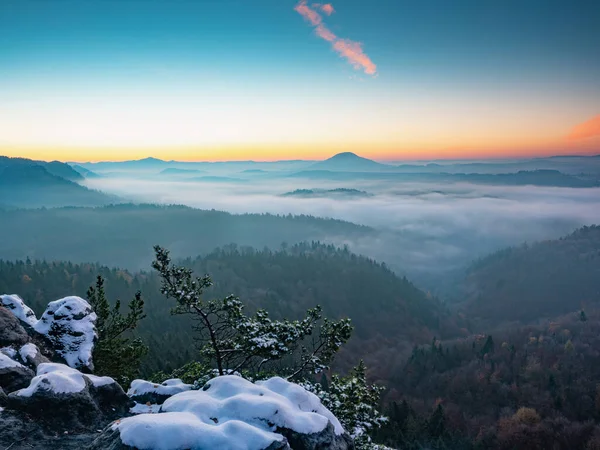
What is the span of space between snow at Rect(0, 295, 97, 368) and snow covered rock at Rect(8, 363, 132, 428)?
665 cm

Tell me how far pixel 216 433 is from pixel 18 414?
948cm

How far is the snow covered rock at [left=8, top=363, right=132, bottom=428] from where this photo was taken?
1423 cm

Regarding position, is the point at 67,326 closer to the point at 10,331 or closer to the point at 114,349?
the point at 10,331

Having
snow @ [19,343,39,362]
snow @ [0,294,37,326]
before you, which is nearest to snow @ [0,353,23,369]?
snow @ [19,343,39,362]

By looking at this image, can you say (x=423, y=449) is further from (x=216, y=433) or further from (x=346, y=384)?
(x=216, y=433)

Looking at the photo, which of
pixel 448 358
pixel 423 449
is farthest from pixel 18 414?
pixel 448 358

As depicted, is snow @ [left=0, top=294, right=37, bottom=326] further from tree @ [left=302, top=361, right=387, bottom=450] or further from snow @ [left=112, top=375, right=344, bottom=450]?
tree @ [left=302, top=361, right=387, bottom=450]

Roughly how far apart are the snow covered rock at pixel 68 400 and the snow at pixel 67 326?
665 cm

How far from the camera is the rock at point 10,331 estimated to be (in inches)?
771

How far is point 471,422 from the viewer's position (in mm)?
114938

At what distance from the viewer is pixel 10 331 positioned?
65.9ft

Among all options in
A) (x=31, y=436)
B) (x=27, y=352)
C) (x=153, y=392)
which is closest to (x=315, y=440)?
(x=153, y=392)

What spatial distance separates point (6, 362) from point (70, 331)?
6193mm

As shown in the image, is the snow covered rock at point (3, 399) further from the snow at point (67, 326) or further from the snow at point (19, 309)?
the snow at point (19, 309)
